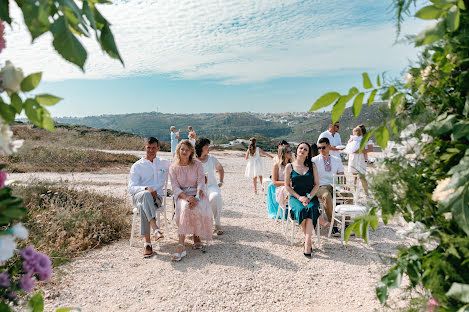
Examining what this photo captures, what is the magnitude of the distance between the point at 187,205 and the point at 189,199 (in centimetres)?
9

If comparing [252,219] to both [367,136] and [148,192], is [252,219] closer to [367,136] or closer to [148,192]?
[148,192]

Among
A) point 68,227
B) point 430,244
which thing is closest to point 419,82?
point 430,244

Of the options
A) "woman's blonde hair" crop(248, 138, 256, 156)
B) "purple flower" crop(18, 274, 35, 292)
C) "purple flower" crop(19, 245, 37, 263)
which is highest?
"purple flower" crop(19, 245, 37, 263)

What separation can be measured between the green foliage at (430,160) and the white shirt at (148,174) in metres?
4.44

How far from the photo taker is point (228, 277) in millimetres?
3971

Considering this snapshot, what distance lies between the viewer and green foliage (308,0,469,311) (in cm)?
100

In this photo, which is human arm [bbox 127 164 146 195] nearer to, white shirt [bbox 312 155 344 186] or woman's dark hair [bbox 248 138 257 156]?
white shirt [bbox 312 155 344 186]

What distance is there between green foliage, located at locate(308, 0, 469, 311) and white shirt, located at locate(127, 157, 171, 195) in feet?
14.6

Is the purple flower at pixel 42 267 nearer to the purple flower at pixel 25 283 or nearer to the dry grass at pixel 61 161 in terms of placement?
the purple flower at pixel 25 283

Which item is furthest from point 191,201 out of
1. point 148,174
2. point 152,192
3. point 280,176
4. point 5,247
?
point 5,247

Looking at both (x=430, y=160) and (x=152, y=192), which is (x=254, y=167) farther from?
(x=430, y=160)

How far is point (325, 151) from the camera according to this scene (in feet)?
19.7

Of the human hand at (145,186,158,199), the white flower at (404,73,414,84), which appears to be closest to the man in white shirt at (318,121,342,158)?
the human hand at (145,186,158,199)

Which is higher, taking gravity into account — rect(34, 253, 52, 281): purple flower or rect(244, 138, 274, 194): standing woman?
rect(34, 253, 52, 281): purple flower
